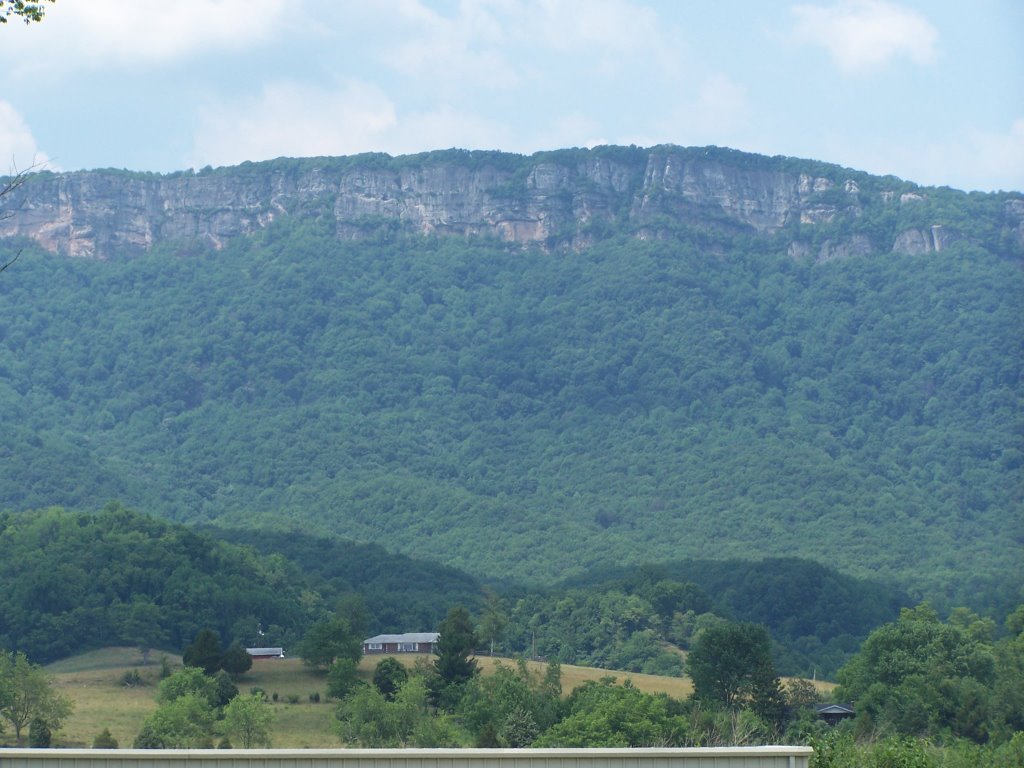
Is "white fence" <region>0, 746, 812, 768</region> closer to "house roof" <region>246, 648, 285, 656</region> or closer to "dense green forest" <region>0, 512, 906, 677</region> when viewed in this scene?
"dense green forest" <region>0, 512, 906, 677</region>

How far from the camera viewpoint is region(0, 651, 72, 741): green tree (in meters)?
78.9

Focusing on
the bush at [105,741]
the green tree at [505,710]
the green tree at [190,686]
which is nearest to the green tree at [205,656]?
the green tree at [190,686]

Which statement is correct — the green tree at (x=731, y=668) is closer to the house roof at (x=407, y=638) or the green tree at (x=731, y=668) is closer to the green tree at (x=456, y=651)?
the green tree at (x=456, y=651)

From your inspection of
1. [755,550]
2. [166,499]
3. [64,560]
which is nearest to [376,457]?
[166,499]

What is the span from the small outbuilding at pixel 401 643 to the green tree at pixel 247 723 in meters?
30.9

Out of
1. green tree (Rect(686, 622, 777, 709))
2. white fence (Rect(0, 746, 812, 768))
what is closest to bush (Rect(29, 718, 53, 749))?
green tree (Rect(686, 622, 777, 709))

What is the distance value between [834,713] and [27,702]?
39.4 m

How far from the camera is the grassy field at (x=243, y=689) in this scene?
80062 mm

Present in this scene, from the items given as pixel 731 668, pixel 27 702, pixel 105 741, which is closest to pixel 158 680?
pixel 27 702

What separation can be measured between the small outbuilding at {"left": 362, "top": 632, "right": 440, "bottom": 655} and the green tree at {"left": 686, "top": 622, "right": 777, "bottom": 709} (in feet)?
92.1

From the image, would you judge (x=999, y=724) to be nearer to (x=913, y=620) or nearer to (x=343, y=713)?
(x=913, y=620)

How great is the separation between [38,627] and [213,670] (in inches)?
728

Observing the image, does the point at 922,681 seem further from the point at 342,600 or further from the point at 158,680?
the point at 342,600

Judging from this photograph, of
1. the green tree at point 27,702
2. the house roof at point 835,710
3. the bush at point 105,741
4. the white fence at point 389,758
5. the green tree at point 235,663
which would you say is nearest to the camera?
the white fence at point 389,758
